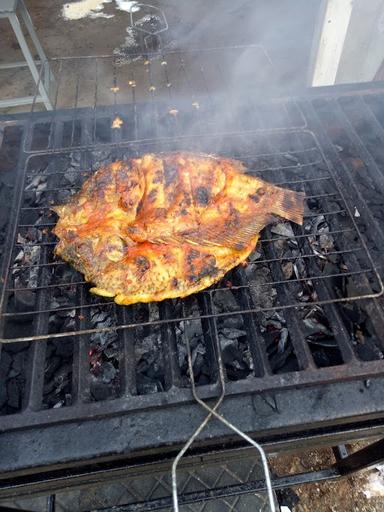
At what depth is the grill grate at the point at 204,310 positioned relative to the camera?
2404mm

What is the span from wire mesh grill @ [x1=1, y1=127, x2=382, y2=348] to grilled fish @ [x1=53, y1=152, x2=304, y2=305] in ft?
0.49

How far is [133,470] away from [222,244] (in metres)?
1.55

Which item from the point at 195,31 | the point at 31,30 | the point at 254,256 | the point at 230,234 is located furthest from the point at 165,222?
the point at 195,31

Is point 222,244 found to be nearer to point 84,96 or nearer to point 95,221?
point 95,221

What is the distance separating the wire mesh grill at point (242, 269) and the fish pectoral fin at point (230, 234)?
16cm

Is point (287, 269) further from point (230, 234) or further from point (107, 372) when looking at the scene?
point (107, 372)

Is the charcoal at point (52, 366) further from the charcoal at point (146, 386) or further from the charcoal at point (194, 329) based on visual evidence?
the charcoal at point (194, 329)

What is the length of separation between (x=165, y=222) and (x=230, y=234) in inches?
19.2

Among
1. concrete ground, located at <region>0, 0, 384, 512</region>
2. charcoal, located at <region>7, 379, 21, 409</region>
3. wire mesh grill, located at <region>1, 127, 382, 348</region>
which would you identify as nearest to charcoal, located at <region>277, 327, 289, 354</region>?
wire mesh grill, located at <region>1, 127, 382, 348</region>

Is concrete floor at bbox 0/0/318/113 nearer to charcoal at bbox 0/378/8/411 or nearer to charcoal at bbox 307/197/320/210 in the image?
charcoal at bbox 307/197/320/210

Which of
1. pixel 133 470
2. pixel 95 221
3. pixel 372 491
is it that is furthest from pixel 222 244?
pixel 372 491

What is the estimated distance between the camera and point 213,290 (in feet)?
8.59

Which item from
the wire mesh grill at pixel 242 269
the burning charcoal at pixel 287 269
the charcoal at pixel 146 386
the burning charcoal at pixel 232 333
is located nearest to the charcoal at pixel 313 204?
the wire mesh grill at pixel 242 269

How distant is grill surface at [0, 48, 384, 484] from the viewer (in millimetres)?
2400
